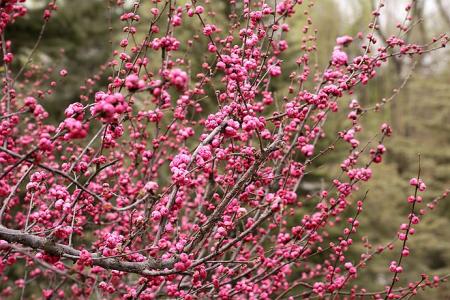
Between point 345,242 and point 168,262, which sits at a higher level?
point 345,242

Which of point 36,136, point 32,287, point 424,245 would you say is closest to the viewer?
point 36,136

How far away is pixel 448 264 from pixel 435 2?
8.08 meters

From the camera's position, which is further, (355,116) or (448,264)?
(448,264)

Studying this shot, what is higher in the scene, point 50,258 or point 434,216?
point 434,216

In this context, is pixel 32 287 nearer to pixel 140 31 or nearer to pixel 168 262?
pixel 140 31

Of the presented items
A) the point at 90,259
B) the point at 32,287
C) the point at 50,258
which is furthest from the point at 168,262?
the point at 32,287

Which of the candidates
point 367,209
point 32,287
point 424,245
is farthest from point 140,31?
point 424,245

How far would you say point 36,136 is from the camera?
5.07 meters

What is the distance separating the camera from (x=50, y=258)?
2.43 m

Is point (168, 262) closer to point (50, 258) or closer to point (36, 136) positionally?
point (50, 258)

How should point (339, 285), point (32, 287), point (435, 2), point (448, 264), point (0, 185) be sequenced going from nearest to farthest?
1. point (0, 185)
2. point (339, 285)
3. point (32, 287)
4. point (448, 264)
5. point (435, 2)

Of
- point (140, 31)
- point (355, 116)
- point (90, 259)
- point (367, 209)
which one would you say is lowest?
point (90, 259)

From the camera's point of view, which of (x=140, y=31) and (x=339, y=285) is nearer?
(x=339, y=285)

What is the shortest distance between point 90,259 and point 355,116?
2.21 meters
